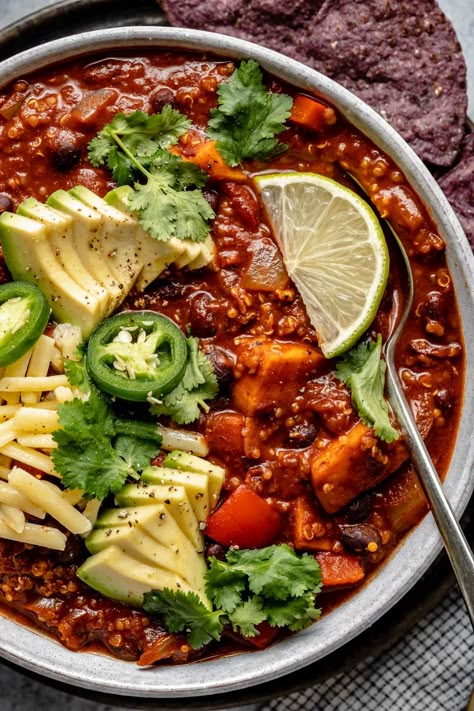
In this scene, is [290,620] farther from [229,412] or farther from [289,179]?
[289,179]

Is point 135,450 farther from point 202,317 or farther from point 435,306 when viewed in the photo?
point 435,306

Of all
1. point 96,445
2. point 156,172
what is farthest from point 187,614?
point 156,172

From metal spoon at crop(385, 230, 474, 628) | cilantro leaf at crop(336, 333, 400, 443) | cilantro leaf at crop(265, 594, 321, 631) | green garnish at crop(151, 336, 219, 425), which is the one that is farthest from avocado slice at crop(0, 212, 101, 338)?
cilantro leaf at crop(265, 594, 321, 631)

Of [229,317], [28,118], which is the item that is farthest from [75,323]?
[28,118]

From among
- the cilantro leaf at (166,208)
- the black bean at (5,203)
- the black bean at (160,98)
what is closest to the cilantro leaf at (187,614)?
the cilantro leaf at (166,208)

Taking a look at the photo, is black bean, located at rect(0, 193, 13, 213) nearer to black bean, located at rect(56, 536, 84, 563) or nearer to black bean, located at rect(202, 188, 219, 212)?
black bean, located at rect(202, 188, 219, 212)

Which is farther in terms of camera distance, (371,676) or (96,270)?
(371,676)
